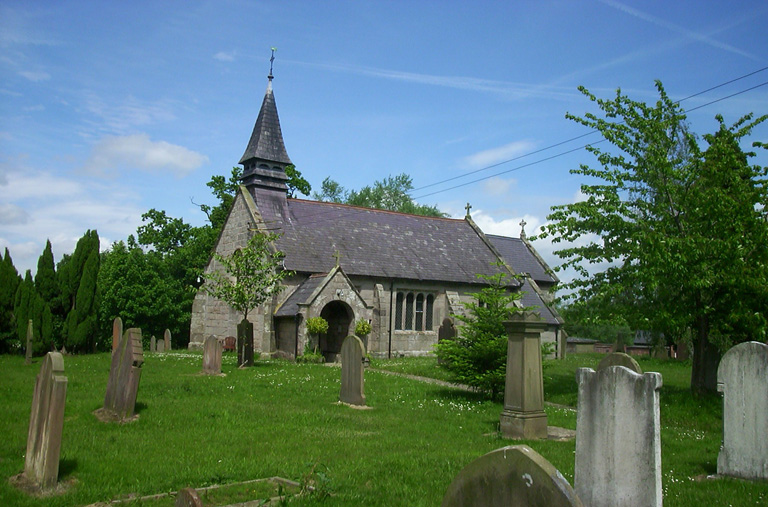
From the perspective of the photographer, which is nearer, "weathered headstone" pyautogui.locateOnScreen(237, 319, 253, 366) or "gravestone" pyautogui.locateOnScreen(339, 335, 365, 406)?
"gravestone" pyautogui.locateOnScreen(339, 335, 365, 406)

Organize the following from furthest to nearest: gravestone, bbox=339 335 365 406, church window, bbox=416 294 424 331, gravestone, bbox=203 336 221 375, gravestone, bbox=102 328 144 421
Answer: church window, bbox=416 294 424 331 → gravestone, bbox=203 336 221 375 → gravestone, bbox=339 335 365 406 → gravestone, bbox=102 328 144 421

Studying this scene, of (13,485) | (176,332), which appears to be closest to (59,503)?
(13,485)

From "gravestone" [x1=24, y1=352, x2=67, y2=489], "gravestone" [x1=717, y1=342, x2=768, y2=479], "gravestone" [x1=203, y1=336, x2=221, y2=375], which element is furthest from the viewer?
"gravestone" [x1=203, y1=336, x2=221, y2=375]

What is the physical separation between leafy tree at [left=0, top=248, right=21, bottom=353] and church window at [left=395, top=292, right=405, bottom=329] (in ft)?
54.0

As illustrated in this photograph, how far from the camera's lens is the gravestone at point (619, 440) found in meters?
6.02

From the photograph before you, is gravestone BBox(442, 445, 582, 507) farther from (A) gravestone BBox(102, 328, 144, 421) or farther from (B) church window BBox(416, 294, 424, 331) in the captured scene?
(B) church window BBox(416, 294, 424, 331)

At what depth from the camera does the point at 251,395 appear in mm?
14031

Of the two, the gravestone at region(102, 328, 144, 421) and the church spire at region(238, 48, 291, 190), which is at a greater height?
the church spire at region(238, 48, 291, 190)

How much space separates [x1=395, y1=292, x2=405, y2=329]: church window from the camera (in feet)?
106

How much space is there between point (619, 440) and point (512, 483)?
3171 millimetres

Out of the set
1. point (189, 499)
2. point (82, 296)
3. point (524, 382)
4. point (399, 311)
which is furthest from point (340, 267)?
point (189, 499)

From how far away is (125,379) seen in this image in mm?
10406

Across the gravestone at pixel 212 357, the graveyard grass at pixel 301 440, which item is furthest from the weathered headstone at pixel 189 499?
the gravestone at pixel 212 357

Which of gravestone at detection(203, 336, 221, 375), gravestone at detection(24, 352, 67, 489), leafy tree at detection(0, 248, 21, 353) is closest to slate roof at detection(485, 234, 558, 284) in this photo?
gravestone at detection(203, 336, 221, 375)
